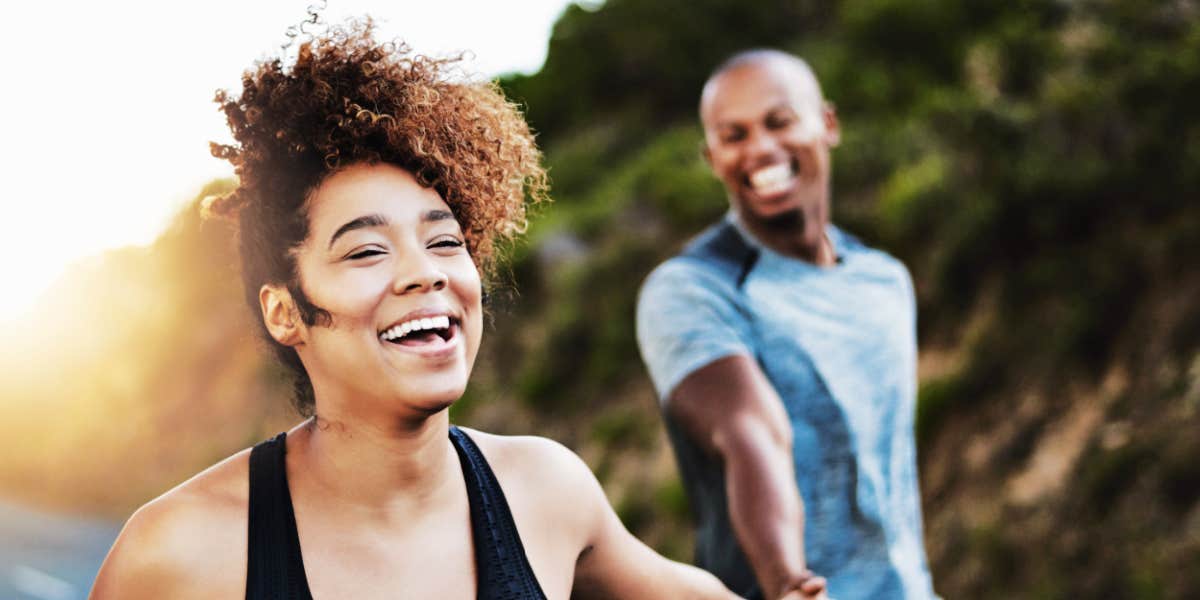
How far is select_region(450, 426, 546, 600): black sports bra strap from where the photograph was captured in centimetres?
189

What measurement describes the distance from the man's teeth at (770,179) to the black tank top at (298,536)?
1317mm

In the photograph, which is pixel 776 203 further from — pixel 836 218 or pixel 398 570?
pixel 836 218

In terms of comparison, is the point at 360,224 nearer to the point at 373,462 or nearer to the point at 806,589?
the point at 373,462

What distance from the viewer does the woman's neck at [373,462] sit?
1.85 m

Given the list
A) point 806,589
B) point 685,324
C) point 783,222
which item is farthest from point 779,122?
point 806,589

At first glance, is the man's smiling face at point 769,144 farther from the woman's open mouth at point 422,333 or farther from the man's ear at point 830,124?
the woman's open mouth at point 422,333

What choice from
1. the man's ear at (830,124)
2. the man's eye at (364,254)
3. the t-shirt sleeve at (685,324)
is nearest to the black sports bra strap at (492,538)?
the man's eye at (364,254)

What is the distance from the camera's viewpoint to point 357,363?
1797 millimetres

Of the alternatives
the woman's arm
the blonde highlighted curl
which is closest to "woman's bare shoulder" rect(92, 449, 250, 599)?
the blonde highlighted curl

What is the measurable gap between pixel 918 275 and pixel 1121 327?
2334 millimetres

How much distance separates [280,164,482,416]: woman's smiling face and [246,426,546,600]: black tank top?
0.13 meters

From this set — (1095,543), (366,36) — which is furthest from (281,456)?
(1095,543)

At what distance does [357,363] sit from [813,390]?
53.0 inches

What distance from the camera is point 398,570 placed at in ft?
6.03
